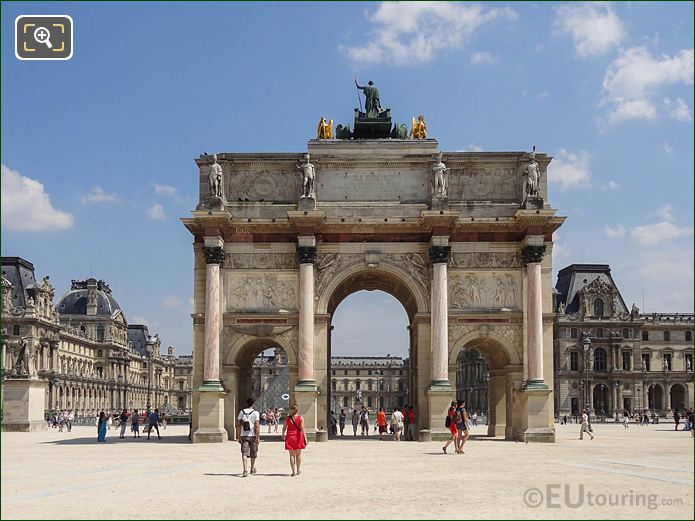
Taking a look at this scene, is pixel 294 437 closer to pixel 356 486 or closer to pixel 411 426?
pixel 356 486

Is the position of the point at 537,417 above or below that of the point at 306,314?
below

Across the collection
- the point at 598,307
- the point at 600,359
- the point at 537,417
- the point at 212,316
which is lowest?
the point at 537,417

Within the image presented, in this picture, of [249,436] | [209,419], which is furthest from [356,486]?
[209,419]

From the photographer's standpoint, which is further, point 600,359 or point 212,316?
point 600,359

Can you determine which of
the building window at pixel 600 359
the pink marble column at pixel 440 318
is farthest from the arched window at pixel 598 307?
the pink marble column at pixel 440 318

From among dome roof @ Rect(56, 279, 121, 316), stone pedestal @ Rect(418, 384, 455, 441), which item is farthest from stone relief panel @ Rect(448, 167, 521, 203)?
dome roof @ Rect(56, 279, 121, 316)

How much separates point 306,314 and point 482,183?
380 inches

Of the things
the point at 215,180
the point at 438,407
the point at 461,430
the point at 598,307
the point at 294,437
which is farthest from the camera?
the point at 598,307

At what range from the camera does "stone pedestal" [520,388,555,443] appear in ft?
117

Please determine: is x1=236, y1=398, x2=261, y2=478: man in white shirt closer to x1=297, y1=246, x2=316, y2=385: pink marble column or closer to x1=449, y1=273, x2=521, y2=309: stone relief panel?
x1=297, y1=246, x2=316, y2=385: pink marble column

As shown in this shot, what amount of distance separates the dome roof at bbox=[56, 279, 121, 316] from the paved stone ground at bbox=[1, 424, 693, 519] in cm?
11512

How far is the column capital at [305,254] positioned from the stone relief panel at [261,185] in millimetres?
2621

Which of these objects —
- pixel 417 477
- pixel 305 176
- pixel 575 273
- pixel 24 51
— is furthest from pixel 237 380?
pixel 575 273
